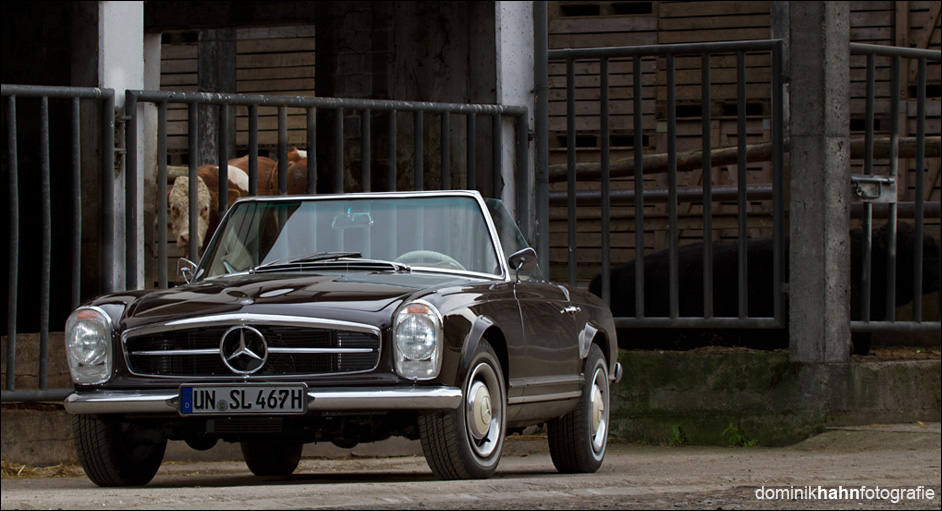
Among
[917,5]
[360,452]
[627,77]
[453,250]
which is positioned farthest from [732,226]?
[453,250]

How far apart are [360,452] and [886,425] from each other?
3726mm

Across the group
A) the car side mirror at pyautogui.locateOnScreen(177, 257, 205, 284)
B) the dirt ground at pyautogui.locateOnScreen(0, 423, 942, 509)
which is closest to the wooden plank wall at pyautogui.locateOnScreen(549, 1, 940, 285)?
the dirt ground at pyautogui.locateOnScreen(0, 423, 942, 509)

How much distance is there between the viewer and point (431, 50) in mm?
12945

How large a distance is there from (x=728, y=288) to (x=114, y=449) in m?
6.71

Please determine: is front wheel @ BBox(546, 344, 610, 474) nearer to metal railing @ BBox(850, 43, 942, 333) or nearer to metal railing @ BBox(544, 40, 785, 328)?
metal railing @ BBox(544, 40, 785, 328)

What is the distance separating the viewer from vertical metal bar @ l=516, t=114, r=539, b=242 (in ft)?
37.0

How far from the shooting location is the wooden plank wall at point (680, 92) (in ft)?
68.3

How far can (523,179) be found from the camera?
1131cm

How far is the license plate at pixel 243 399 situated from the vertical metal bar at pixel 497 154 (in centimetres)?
521

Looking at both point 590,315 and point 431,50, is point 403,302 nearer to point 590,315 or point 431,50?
point 590,315

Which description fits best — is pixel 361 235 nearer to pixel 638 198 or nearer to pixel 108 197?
pixel 108 197

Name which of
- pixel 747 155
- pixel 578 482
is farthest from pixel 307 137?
pixel 747 155

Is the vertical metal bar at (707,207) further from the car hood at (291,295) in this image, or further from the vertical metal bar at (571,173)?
the car hood at (291,295)

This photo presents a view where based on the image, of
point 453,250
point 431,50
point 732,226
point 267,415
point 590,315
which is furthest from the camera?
point 732,226
